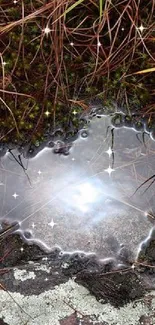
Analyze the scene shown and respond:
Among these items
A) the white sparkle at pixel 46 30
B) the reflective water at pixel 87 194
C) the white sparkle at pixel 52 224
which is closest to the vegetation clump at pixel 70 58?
the white sparkle at pixel 46 30

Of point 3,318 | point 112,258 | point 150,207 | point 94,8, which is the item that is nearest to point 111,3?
point 94,8

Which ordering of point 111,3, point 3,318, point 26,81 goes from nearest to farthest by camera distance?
point 3,318, point 111,3, point 26,81

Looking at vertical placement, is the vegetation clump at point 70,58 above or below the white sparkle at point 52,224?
above

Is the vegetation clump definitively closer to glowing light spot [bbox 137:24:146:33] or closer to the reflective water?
glowing light spot [bbox 137:24:146:33]

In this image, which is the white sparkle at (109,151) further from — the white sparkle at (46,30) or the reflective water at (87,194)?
the white sparkle at (46,30)

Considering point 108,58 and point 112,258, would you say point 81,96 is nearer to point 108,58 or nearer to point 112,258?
point 108,58

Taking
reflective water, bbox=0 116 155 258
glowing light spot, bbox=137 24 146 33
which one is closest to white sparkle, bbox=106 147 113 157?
reflective water, bbox=0 116 155 258

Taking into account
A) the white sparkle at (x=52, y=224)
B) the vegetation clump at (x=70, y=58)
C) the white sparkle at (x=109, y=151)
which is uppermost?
the vegetation clump at (x=70, y=58)

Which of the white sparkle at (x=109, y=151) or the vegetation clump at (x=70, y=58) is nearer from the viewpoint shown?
the vegetation clump at (x=70, y=58)

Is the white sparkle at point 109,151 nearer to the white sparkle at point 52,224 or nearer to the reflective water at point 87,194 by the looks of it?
the reflective water at point 87,194
